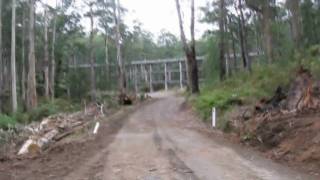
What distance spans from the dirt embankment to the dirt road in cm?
74

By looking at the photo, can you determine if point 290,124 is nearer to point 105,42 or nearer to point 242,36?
point 242,36

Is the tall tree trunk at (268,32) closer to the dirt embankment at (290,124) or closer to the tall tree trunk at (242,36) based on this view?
the tall tree trunk at (242,36)

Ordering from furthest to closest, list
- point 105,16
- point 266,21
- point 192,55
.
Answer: point 105,16 → point 192,55 → point 266,21

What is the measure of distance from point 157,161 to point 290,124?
490 centimetres

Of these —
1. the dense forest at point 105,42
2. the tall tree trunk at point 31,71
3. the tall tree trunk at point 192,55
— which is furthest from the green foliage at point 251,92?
the tall tree trunk at point 31,71

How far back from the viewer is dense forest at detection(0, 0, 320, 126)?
40656mm

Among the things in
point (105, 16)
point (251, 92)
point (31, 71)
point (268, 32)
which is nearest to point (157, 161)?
point (251, 92)

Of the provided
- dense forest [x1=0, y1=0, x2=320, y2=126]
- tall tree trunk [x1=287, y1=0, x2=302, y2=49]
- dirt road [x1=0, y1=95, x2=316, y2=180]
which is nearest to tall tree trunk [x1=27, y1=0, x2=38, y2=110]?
dense forest [x1=0, y1=0, x2=320, y2=126]

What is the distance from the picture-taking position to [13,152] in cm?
1936

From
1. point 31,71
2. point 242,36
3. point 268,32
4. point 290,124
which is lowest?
point 290,124

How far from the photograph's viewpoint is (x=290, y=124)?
57.4 feet

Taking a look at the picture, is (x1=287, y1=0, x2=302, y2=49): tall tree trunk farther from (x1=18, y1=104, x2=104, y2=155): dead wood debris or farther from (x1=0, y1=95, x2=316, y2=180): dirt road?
(x1=18, y1=104, x2=104, y2=155): dead wood debris

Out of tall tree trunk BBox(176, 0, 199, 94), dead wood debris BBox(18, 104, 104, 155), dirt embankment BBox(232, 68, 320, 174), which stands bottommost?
dead wood debris BBox(18, 104, 104, 155)

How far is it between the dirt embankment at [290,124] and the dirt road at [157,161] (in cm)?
74
